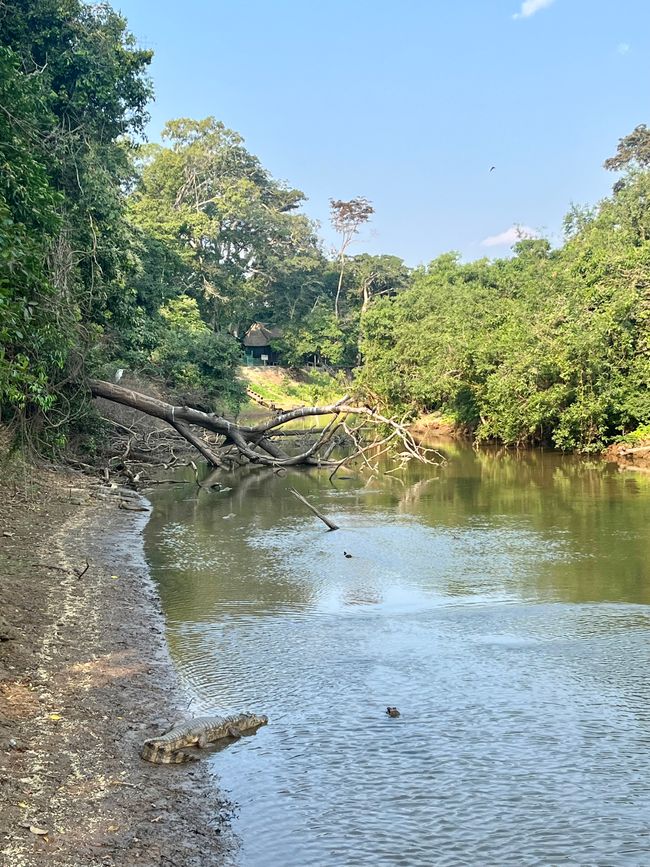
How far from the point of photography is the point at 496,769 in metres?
6.28

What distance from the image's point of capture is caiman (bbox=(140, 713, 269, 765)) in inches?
242

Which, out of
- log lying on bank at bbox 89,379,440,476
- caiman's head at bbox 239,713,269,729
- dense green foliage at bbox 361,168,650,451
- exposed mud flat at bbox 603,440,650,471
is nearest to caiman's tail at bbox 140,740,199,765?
caiman's head at bbox 239,713,269,729

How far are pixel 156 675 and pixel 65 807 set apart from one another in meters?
2.77

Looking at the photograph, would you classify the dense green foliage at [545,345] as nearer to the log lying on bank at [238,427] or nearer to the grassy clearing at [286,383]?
the log lying on bank at [238,427]

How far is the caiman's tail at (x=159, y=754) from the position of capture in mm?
6113

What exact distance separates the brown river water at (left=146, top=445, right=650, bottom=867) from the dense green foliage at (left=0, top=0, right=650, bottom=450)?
390 cm

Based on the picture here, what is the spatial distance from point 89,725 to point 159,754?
735mm

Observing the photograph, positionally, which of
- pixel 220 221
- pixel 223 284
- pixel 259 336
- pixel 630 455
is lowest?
pixel 630 455

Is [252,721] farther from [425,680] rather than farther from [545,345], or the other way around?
[545,345]

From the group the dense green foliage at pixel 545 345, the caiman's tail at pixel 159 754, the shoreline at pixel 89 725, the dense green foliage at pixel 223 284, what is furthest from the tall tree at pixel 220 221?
the caiman's tail at pixel 159 754

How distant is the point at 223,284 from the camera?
54094mm

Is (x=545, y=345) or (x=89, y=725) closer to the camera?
(x=89, y=725)

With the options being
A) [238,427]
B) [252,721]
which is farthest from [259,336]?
[252,721]

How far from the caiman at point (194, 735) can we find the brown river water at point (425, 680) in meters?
0.15
